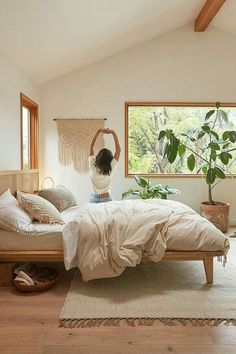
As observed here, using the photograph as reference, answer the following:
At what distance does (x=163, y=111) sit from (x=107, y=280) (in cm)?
337

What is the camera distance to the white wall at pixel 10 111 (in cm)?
320

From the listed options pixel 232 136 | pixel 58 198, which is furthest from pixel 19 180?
pixel 232 136

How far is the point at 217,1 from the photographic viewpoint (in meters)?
3.75

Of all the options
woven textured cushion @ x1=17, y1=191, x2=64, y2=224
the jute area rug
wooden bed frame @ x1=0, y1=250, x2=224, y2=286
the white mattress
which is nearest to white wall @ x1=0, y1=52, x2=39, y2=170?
woven textured cushion @ x1=17, y1=191, x2=64, y2=224

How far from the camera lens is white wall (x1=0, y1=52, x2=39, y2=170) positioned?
3.20 m

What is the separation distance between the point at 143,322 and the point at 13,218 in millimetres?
1349

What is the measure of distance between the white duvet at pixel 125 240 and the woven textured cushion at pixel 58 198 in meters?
0.92

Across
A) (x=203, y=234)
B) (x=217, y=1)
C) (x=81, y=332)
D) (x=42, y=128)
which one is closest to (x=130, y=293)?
(x=81, y=332)

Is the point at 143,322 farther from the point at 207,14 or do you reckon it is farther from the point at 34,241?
the point at 207,14

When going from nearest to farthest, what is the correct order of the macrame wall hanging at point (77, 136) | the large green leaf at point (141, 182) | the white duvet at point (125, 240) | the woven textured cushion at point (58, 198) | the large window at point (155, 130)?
1. the white duvet at point (125, 240)
2. the woven textured cushion at point (58, 198)
3. the large green leaf at point (141, 182)
4. the macrame wall hanging at point (77, 136)
5. the large window at point (155, 130)

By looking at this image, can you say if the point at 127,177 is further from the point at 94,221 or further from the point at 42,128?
the point at 94,221

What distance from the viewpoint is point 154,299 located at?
2.27 meters

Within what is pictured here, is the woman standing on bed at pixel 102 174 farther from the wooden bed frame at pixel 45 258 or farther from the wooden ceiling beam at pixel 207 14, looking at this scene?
the wooden ceiling beam at pixel 207 14

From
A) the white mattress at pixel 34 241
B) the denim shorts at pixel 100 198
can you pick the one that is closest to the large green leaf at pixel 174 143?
the denim shorts at pixel 100 198
